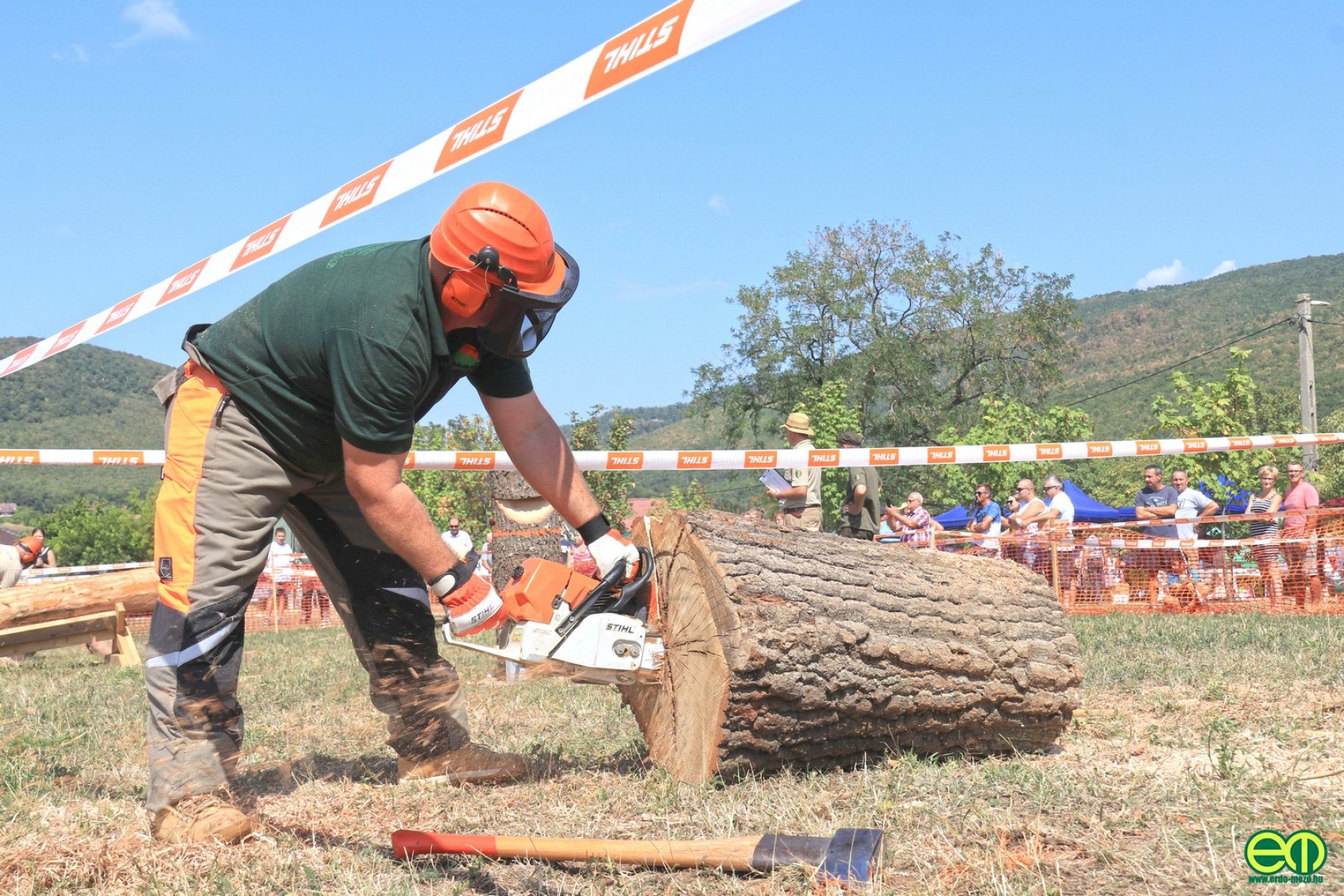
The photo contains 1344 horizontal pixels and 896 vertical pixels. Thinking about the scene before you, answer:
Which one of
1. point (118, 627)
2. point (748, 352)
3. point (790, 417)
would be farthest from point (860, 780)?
point (748, 352)

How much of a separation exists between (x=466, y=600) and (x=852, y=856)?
122cm

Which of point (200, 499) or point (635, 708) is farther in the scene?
point (635, 708)

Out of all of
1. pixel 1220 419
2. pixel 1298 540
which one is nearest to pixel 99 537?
pixel 1220 419

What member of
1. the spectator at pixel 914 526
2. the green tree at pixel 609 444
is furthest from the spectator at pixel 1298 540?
the green tree at pixel 609 444

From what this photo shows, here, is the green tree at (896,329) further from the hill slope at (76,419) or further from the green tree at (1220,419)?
the hill slope at (76,419)

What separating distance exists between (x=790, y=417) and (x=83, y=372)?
130679 millimetres

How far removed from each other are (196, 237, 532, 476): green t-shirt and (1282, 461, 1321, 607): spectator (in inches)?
375

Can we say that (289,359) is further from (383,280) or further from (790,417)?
(790,417)

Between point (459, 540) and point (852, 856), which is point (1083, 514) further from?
point (852, 856)

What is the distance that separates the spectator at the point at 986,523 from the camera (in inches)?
483

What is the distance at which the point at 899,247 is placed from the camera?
1769 inches

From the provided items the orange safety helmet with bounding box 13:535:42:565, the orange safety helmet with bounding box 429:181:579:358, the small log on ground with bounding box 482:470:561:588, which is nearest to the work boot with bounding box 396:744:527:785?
the orange safety helmet with bounding box 429:181:579:358

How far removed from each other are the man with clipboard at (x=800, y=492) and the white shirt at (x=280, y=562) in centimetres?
964

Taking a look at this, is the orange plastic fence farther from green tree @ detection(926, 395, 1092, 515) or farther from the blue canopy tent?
green tree @ detection(926, 395, 1092, 515)
